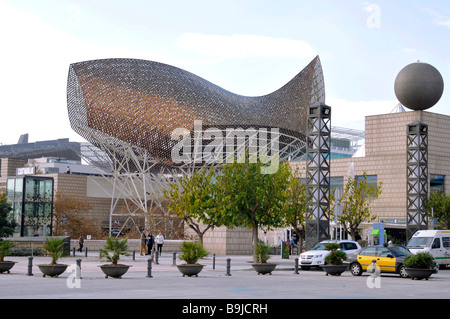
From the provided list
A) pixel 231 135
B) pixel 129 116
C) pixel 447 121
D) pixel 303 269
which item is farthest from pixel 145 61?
pixel 303 269

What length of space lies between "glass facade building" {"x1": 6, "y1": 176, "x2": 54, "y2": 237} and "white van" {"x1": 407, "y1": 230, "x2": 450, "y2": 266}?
28.6 meters

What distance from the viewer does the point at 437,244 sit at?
3797 centimetres

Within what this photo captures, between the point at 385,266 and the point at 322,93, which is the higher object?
the point at 322,93

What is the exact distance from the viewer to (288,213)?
42781 millimetres

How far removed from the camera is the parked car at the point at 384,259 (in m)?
29.2

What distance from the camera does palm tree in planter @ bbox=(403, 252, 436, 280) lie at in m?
27.4

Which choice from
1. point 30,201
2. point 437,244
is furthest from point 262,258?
point 30,201

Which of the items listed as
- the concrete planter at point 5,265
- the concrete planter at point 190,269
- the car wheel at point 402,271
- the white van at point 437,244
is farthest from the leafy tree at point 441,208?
the concrete planter at point 5,265

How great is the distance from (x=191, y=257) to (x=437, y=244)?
16.6 metres

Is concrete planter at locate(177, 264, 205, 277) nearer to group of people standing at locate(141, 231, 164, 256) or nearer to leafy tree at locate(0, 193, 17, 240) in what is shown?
group of people standing at locate(141, 231, 164, 256)

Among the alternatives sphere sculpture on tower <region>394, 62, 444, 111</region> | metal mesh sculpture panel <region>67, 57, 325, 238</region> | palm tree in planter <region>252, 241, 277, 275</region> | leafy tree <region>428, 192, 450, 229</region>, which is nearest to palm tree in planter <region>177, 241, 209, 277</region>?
palm tree in planter <region>252, 241, 277, 275</region>

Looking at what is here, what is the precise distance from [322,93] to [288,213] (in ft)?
160

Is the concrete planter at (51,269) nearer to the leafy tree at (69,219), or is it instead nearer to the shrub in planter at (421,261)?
the shrub in planter at (421,261)
